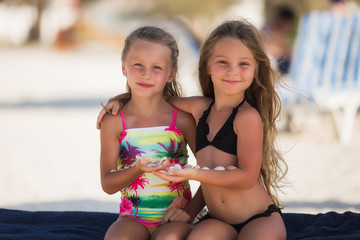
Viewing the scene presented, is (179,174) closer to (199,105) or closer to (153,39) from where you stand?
(199,105)

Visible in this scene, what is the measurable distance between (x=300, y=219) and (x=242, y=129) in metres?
1.25

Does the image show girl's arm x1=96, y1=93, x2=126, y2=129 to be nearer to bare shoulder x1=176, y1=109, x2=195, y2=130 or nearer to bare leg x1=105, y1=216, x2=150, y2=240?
bare shoulder x1=176, y1=109, x2=195, y2=130

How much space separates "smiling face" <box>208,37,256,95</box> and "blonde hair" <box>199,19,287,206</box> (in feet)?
0.11

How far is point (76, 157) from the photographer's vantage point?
277 inches

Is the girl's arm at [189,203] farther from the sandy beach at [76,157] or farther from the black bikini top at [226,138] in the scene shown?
the sandy beach at [76,157]

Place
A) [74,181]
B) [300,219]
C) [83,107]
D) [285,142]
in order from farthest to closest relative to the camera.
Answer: [83,107]
[285,142]
[74,181]
[300,219]

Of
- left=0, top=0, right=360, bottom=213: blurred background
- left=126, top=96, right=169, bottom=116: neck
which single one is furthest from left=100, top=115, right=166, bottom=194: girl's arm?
left=0, top=0, right=360, bottom=213: blurred background

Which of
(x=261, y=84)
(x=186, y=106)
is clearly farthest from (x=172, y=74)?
(x=261, y=84)

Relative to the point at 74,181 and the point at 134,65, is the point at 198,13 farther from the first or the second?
the point at 134,65

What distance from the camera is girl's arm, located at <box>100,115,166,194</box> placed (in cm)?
314

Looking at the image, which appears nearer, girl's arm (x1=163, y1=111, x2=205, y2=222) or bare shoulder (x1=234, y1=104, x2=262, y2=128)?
bare shoulder (x1=234, y1=104, x2=262, y2=128)

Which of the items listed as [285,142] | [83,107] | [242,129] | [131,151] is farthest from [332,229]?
[83,107]

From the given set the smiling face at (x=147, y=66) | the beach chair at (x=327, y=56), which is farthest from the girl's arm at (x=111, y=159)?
the beach chair at (x=327, y=56)

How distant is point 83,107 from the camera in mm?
10773
